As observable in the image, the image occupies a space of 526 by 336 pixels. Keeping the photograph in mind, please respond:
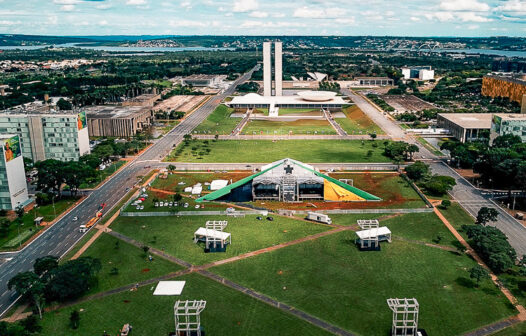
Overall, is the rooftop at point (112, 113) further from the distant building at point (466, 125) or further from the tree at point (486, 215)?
the tree at point (486, 215)

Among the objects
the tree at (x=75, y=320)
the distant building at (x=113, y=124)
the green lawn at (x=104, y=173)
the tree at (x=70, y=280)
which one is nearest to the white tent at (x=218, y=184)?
the green lawn at (x=104, y=173)

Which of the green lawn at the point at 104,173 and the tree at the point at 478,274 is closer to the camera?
the tree at the point at 478,274

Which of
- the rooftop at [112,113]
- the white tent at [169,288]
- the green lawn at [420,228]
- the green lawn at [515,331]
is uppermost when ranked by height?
the rooftop at [112,113]

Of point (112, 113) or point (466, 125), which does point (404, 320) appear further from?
point (112, 113)

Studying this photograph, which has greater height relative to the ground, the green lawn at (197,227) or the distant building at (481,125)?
the distant building at (481,125)

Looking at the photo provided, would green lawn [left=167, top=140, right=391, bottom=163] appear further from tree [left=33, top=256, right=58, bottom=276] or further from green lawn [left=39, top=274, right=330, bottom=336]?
green lawn [left=39, top=274, right=330, bottom=336]

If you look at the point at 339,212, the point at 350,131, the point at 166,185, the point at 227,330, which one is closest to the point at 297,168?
the point at 339,212
